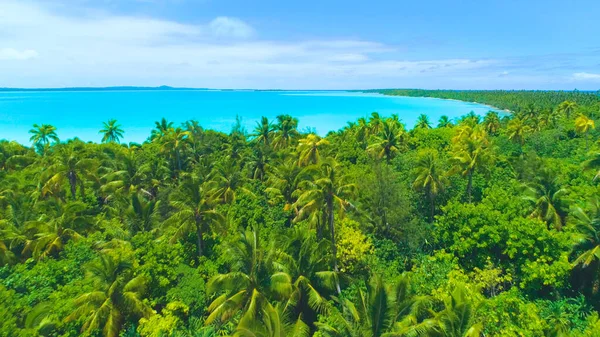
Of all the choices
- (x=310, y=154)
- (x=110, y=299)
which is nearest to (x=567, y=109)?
(x=310, y=154)

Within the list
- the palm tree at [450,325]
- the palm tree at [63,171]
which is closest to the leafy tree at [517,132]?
the palm tree at [450,325]

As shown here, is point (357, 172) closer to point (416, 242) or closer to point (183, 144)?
point (416, 242)

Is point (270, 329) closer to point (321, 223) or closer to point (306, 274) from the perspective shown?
point (306, 274)

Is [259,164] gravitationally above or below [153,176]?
above

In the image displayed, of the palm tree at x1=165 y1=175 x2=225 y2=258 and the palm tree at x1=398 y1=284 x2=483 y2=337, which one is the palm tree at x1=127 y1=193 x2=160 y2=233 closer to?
the palm tree at x1=165 y1=175 x2=225 y2=258

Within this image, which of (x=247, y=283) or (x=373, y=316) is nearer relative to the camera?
(x=373, y=316)

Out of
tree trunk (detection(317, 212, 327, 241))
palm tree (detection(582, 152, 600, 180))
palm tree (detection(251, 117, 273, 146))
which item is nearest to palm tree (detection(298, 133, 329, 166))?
tree trunk (detection(317, 212, 327, 241))

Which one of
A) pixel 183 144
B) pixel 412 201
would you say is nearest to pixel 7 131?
pixel 183 144
